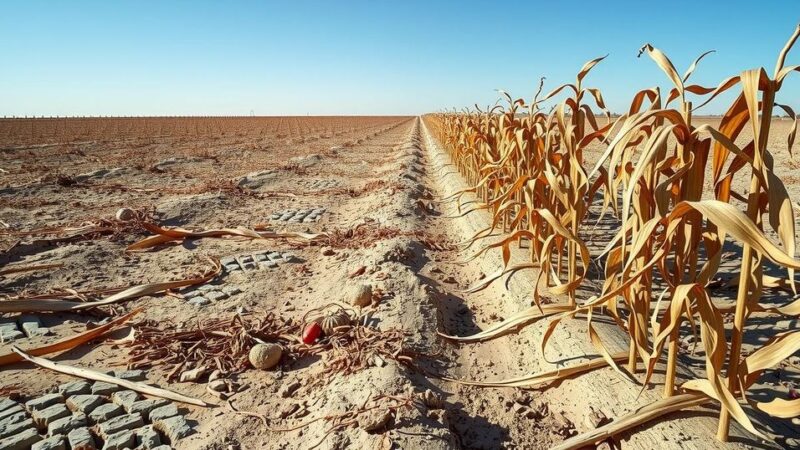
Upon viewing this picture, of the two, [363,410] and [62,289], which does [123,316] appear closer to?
[62,289]

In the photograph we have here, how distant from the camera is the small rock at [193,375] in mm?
2498

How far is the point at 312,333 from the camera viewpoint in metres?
2.84

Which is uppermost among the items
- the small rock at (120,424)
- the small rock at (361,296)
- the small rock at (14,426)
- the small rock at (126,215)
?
the small rock at (126,215)

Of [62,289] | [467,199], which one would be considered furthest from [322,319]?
[467,199]

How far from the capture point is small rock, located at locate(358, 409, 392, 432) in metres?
1.90

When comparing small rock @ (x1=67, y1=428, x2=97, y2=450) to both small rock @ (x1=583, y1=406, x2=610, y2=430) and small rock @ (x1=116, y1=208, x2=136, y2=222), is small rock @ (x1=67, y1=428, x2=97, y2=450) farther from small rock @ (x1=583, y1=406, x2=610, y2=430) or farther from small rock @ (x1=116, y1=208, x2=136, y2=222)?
small rock @ (x1=116, y1=208, x2=136, y2=222)

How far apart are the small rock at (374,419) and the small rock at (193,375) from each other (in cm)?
113

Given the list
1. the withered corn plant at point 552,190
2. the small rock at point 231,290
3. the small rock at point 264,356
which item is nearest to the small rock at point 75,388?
the small rock at point 264,356

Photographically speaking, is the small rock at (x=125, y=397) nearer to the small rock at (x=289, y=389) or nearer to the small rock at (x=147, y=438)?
the small rock at (x=147, y=438)

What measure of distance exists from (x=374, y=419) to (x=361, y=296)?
142 cm

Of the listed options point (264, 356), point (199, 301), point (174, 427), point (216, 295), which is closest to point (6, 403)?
point (174, 427)

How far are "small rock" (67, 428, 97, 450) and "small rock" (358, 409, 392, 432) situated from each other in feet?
3.97

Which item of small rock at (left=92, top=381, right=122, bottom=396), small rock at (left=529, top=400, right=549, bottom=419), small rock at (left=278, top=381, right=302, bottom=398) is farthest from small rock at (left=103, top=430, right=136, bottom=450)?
small rock at (left=529, top=400, right=549, bottom=419)

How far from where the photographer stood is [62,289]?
12.1 ft
